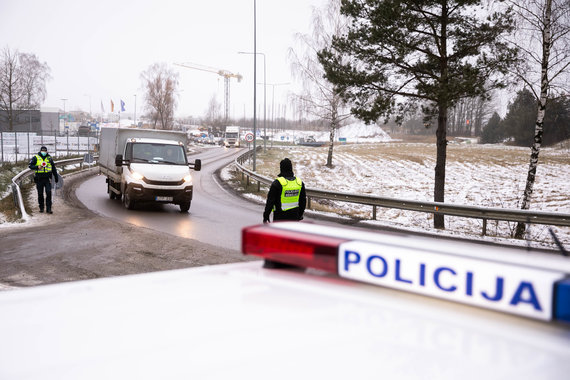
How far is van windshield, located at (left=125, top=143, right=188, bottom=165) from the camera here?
1541cm

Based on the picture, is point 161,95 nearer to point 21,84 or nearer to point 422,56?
point 21,84

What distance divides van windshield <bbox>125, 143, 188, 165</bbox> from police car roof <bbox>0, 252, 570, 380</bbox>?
555 inches

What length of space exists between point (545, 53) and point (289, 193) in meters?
11.0

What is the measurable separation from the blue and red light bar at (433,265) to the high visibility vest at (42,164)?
13285mm

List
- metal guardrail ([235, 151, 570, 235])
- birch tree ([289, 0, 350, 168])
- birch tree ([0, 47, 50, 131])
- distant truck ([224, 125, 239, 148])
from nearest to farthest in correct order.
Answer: metal guardrail ([235, 151, 570, 235]) → birch tree ([289, 0, 350, 168]) → birch tree ([0, 47, 50, 131]) → distant truck ([224, 125, 239, 148])

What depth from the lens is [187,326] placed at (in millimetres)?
1493

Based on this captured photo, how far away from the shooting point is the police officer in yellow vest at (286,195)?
7074mm

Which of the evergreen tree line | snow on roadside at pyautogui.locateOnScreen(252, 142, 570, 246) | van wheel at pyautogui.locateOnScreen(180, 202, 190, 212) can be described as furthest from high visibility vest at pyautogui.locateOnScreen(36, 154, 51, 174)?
the evergreen tree line

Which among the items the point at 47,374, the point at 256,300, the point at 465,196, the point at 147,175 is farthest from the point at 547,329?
the point at 465,196

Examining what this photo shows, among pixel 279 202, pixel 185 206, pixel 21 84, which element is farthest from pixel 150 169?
pixel 21 84

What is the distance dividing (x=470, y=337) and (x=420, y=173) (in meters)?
35.2

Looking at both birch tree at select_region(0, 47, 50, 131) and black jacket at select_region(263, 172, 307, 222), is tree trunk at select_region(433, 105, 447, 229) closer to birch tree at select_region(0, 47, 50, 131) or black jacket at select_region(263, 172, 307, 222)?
black jacket at select_region(263, 172, 307, 222)

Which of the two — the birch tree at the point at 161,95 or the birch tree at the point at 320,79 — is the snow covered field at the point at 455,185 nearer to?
the birch tree at the point at 320,79

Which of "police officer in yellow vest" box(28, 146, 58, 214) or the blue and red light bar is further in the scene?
"police officer in yellow vest" box(28, 146, 58, 214)
